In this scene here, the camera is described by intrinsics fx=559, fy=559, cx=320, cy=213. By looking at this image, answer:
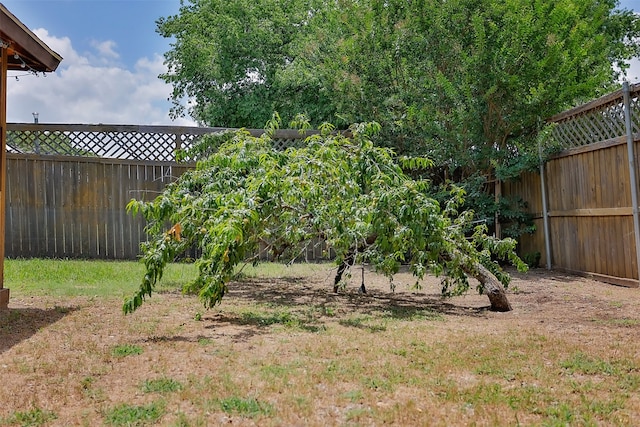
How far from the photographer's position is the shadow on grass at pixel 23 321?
388 centimetres

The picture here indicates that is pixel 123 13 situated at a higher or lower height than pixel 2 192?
higher

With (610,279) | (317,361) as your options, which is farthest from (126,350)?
(610,279)

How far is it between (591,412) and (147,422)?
1.93 metres

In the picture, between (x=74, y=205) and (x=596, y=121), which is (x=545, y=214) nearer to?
(x=596, y=121)

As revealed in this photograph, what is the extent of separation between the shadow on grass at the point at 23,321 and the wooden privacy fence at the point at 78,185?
418cm

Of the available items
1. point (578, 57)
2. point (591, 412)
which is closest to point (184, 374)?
point (591, 412)

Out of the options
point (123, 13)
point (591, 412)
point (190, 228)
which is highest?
point (123, 13)

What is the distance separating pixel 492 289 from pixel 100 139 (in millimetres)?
6662

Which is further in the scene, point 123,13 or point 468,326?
point 123,13

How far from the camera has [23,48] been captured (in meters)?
5.12

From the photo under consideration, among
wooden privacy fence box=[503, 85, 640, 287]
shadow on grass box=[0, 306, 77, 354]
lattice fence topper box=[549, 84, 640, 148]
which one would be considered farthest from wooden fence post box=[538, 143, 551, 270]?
shadow on grass box=[0, 306, 77, 354]

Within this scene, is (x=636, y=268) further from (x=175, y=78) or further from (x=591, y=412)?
(x=175, y=78)

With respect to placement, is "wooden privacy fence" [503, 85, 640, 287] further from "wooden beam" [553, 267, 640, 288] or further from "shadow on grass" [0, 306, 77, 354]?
"shadow on grass" [0, 306, 77, 354]

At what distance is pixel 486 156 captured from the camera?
8766mm
